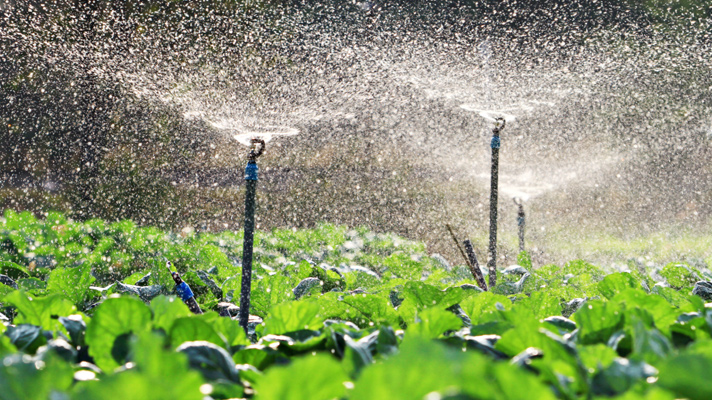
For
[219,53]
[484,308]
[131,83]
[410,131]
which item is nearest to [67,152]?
[131,83]

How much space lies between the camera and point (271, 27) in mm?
10234

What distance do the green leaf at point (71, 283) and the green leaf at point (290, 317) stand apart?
1.14 m

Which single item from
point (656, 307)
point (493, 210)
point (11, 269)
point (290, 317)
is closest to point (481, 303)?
point (656, 307)

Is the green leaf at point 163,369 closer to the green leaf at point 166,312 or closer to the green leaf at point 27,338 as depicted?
the green leaf at point 166,312

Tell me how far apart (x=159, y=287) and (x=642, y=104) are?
12765mm

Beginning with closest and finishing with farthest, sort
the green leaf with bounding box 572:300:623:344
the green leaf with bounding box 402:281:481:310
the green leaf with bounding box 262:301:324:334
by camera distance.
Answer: the green leaf with bounding box 572:300:623:344, the green leaf with bounding box 262:301:324:334, the green leaf with bounding box 402:281:481:310

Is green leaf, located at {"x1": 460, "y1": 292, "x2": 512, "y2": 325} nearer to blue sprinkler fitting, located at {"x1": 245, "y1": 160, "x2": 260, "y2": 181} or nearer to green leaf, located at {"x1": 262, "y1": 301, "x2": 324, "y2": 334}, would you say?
green leaf, located at {"x1": 262, "y1": 301, "x2": 324, "y2": 334}

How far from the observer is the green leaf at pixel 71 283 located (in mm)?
1957

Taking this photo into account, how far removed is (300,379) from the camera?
0.53 meters

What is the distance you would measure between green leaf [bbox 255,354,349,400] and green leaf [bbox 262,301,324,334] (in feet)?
1.95

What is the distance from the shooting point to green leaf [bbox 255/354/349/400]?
20.6 inches

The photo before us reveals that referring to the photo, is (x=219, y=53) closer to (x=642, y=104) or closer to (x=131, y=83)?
(x=131, y=83)

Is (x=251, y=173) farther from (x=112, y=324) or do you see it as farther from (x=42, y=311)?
(x=112, y=324)

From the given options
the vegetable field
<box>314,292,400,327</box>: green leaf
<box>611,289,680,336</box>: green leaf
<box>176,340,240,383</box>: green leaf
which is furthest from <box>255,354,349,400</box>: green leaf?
<box>314,292,400,327</box>: green leaf
